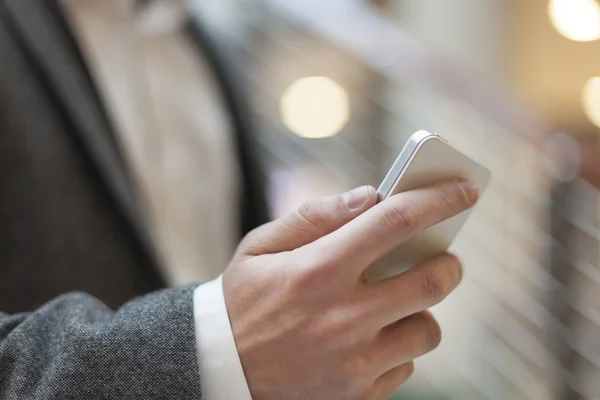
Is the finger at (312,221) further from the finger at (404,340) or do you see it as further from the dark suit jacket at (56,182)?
the dark suit jacket at (56,182)

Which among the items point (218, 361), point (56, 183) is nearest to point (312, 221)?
point (218, 361)

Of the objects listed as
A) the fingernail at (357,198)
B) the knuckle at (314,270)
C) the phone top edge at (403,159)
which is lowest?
the knuckle at (314,270)

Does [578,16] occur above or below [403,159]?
below

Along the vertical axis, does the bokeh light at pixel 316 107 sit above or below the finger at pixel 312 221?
below

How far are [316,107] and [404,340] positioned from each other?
3.39 feet

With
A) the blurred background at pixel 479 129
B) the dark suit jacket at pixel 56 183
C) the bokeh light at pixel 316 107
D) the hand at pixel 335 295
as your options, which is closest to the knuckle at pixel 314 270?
the hand at pixel 335 295

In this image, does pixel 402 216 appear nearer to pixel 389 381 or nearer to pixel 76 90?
pixel 389 381

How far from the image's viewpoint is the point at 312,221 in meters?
0.41

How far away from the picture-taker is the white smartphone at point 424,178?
14.9 inches

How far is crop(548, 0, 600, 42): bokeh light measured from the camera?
1411 mm

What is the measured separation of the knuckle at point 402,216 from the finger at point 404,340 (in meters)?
0.08

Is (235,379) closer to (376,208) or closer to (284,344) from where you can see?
(284,344)

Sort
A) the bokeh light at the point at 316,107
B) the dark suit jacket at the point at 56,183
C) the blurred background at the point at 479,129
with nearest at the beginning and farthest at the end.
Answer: the dark suit jacket at the point at 56,183 → the blurred background at the point at 479,129 → the bokeh light at the point at 316,107

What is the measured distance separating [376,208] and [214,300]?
0.13m
